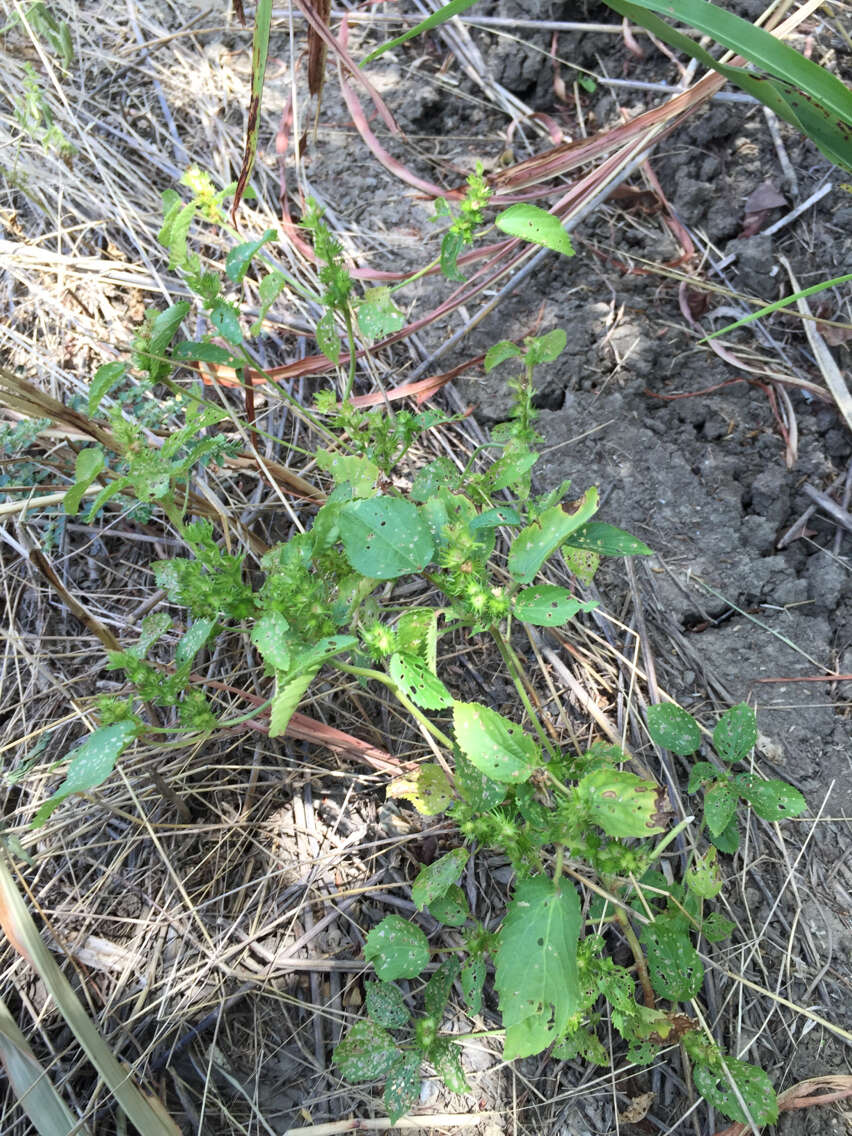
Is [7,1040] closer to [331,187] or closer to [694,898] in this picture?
[694,898]

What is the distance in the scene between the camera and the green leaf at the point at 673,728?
1.30 metres

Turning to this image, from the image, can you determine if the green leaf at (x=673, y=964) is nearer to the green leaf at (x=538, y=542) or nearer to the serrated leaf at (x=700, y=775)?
the serrated leaf at (x=700, y=775)

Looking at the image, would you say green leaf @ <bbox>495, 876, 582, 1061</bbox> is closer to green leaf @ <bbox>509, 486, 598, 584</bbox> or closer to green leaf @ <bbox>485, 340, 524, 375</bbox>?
green leaf @ <bbox>509, 486, 598, 584</bbox>

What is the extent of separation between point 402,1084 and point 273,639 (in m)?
0.69

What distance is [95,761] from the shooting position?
43.2 inches

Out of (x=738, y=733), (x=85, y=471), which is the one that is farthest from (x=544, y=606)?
(x=85, y=471)

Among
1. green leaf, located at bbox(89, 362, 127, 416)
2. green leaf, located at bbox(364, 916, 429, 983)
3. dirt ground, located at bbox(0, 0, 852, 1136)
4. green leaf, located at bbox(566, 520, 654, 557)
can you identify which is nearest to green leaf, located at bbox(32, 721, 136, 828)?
dirt ground, located at bbox(0, 0, 852, 1136)

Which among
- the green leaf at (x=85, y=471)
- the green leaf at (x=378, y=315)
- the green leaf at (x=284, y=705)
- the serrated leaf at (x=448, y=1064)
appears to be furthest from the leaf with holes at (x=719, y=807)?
the green leaf at (x=85, y=471)

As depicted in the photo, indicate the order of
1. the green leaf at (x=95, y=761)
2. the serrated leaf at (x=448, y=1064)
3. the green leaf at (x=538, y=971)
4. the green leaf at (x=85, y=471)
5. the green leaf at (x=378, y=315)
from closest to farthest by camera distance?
the green leaf at (x=538, y=971) < the green leaf at (x=95, y=761) < the serrated leaf at (x=448, y=1064) < the green leaf at (x=85, y=471) < the green leaf at (x=378, y=315)

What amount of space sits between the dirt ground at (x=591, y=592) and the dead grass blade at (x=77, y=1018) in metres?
0.08

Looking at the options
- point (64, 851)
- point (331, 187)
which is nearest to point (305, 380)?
point (331, 187)

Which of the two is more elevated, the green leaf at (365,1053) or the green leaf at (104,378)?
the green leaf at (104,378)

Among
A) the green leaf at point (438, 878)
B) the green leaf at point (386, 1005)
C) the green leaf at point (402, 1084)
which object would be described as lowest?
the green leaf at point (402, 1084)

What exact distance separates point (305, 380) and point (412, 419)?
1.69 ft
